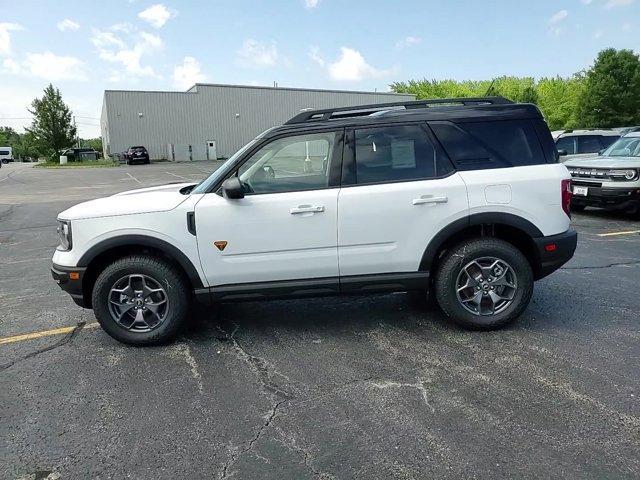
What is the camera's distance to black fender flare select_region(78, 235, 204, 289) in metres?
3.95

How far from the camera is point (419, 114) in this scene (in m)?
4.23

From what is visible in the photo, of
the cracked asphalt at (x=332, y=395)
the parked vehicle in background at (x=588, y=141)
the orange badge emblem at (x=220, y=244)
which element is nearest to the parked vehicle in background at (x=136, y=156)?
the parked vehicle in background at (x=588, y=141)

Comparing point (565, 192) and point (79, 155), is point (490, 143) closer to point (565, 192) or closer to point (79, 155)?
point (565, 192)

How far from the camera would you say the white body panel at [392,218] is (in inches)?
158

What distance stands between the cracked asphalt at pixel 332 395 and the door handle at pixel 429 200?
3.81ft

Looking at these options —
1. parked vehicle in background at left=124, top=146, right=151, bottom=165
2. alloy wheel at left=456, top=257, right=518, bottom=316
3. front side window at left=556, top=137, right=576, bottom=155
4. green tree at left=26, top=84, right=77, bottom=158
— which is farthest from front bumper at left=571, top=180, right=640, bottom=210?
green tree at left=26, top=84, right=77, bottom=158

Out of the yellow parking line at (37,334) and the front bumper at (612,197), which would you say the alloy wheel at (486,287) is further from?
the front bumper at (612,197)

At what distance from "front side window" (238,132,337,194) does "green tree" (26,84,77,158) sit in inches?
2490

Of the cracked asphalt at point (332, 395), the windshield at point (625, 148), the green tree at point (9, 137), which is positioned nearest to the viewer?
the cracked asphalt at point (332, 395)

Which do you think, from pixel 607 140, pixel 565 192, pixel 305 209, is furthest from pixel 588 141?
pixel 305 209

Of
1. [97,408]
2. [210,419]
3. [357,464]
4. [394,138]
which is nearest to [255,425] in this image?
[210,419]

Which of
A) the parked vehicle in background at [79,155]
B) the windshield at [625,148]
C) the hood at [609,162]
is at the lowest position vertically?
the hood at [609,162]

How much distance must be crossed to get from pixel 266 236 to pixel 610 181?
333 inches

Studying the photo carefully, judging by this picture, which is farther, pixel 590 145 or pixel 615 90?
pixel 615 90
